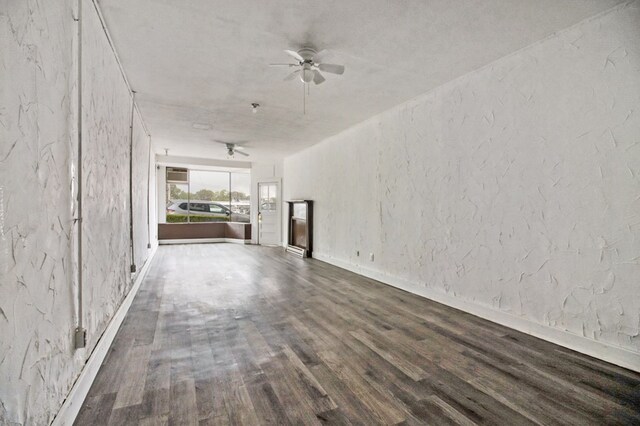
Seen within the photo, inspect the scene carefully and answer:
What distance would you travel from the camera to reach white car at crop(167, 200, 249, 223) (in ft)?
35.0

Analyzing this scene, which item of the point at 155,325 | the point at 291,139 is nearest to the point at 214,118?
the point at 291,139

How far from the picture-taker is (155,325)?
3219mm

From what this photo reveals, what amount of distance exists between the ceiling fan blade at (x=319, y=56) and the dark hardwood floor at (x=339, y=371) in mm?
2775

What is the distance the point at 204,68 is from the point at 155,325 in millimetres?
2847

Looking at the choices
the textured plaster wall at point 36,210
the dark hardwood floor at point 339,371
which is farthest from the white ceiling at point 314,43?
the dark hardwood floor at point 339,371

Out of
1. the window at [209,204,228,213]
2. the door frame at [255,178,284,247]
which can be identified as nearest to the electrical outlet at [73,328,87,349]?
the door frame at [255,178,284,247]

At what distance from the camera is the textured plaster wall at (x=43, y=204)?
1.21 meters

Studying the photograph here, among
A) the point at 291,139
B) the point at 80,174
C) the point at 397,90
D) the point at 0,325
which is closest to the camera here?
the point at 0,325

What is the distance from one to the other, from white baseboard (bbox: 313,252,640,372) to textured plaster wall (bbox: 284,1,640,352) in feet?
0.18

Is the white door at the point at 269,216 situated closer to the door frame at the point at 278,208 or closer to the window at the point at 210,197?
the door frame at the point at 278,208

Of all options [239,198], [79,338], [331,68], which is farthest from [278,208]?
[79,338]

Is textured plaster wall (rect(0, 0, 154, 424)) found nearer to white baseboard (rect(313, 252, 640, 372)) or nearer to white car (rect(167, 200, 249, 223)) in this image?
white baseboard (rect(313, 252, 640, 372))

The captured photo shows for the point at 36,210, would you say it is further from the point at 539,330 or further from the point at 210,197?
the point at 210,197

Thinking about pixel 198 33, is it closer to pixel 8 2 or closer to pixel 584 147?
pixel 8 2
